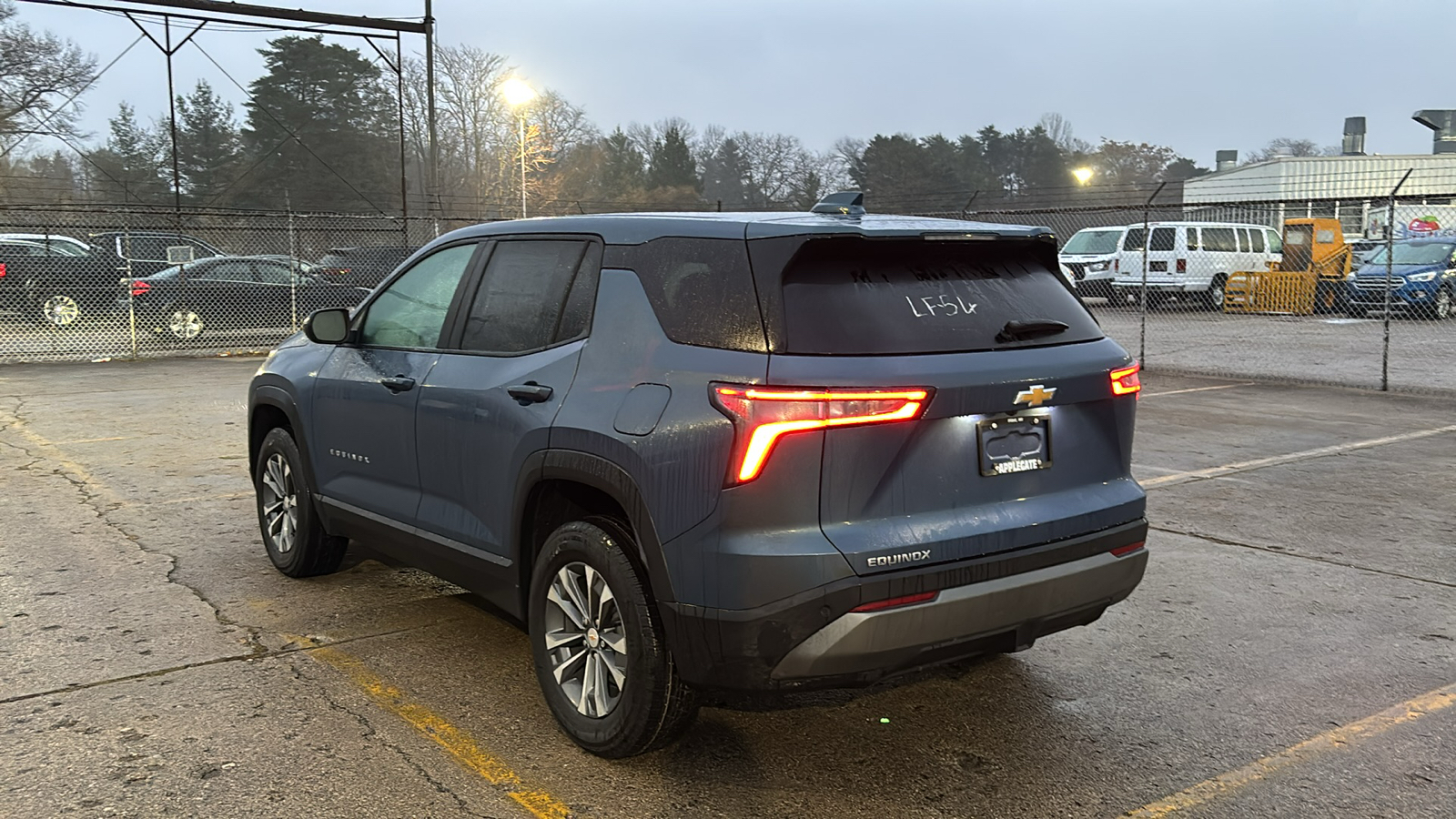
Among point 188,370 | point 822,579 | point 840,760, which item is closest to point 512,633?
point 840,760

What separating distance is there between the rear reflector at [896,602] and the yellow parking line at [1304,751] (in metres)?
0.88

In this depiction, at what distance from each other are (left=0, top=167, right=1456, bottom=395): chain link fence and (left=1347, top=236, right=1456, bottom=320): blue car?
0.04 m

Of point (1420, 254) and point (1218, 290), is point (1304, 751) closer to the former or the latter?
point (1218, 290)

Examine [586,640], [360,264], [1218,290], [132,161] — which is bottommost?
[586,640]

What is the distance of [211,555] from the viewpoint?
19.9 feet

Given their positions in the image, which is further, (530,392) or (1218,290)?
(1218,290)

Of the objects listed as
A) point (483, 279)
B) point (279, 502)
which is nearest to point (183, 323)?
point (279, 502)

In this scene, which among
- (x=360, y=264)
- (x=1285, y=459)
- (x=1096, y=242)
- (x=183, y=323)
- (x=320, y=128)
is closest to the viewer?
(x=1285, y=459)

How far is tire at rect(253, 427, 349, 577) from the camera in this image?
5.41m

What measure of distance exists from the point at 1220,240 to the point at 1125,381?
23296 millimetres

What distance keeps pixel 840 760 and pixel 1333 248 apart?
28100 mm

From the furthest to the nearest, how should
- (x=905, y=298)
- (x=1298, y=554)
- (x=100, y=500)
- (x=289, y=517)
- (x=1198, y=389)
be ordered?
(x=1198, y=389), (x=100, y=500), (x=1298, y=554), (x=289, y=517), (x=905, y=298)

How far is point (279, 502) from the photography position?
5.72 m

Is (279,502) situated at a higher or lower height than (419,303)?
lower
